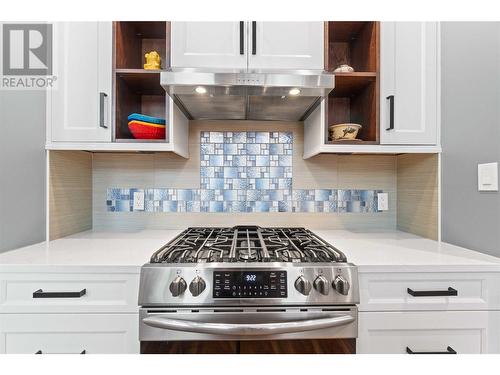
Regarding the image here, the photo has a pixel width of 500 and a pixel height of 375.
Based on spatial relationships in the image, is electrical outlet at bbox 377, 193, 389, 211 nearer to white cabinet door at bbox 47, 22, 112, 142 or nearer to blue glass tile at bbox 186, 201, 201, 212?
A: blue glass tile at bbox 186, 201, 201, 212

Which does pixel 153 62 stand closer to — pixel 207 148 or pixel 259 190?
pixel 207 148

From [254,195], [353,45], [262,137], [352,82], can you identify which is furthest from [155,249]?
[353,45]

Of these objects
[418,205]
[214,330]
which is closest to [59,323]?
[214,330]

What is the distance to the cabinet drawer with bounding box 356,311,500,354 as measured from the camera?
3.65 ft

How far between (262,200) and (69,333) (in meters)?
1.18

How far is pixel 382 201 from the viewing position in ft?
6.14

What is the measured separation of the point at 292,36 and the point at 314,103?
0.34 metres

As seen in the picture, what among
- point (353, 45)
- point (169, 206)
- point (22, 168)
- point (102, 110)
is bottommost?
point (169, 206)

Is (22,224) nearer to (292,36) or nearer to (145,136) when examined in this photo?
(145,136)

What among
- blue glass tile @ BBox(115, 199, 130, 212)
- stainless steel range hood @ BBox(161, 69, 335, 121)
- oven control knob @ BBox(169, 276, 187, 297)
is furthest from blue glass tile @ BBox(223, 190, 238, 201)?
oven control knob @ BBox(169, 276, 187, 297)

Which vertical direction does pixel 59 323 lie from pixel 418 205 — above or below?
below

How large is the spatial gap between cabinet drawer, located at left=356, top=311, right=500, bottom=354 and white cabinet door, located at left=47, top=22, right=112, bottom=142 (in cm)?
155

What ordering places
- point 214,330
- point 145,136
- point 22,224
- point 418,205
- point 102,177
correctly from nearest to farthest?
point 214,330
point 22,224
point 145,136
point 418,205
point 102,177

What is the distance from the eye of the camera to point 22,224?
55.3 inches
